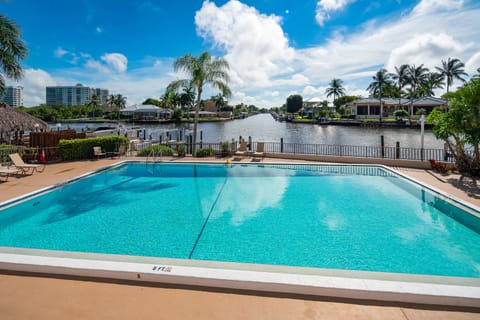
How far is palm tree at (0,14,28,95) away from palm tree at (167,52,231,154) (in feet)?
25.8

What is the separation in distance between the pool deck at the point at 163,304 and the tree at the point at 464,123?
10.1 meters

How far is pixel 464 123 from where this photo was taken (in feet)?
35.0

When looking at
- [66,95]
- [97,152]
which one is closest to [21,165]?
[97,152]

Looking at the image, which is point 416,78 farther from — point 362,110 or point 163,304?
point 163,304

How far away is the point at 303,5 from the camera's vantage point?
14438mm

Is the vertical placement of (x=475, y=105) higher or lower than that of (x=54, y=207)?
higher

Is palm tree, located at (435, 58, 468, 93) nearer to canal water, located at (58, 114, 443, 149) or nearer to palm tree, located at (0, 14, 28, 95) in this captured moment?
canal water, located at (58, 114, 443, 149)

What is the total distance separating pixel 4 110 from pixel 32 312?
21649mm

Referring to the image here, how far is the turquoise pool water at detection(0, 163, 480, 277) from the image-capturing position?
A: 547 centimetres

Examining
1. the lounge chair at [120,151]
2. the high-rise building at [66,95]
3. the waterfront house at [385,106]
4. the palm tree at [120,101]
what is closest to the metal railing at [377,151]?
the lounge chair at [120,151]

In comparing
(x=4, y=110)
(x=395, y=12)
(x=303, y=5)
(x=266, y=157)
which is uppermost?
Answer: (x=303, y=5)

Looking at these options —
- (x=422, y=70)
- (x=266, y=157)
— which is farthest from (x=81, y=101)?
(x=266, y=157)

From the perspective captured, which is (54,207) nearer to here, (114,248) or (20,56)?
(114,248)

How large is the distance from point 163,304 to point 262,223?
14.1ft
